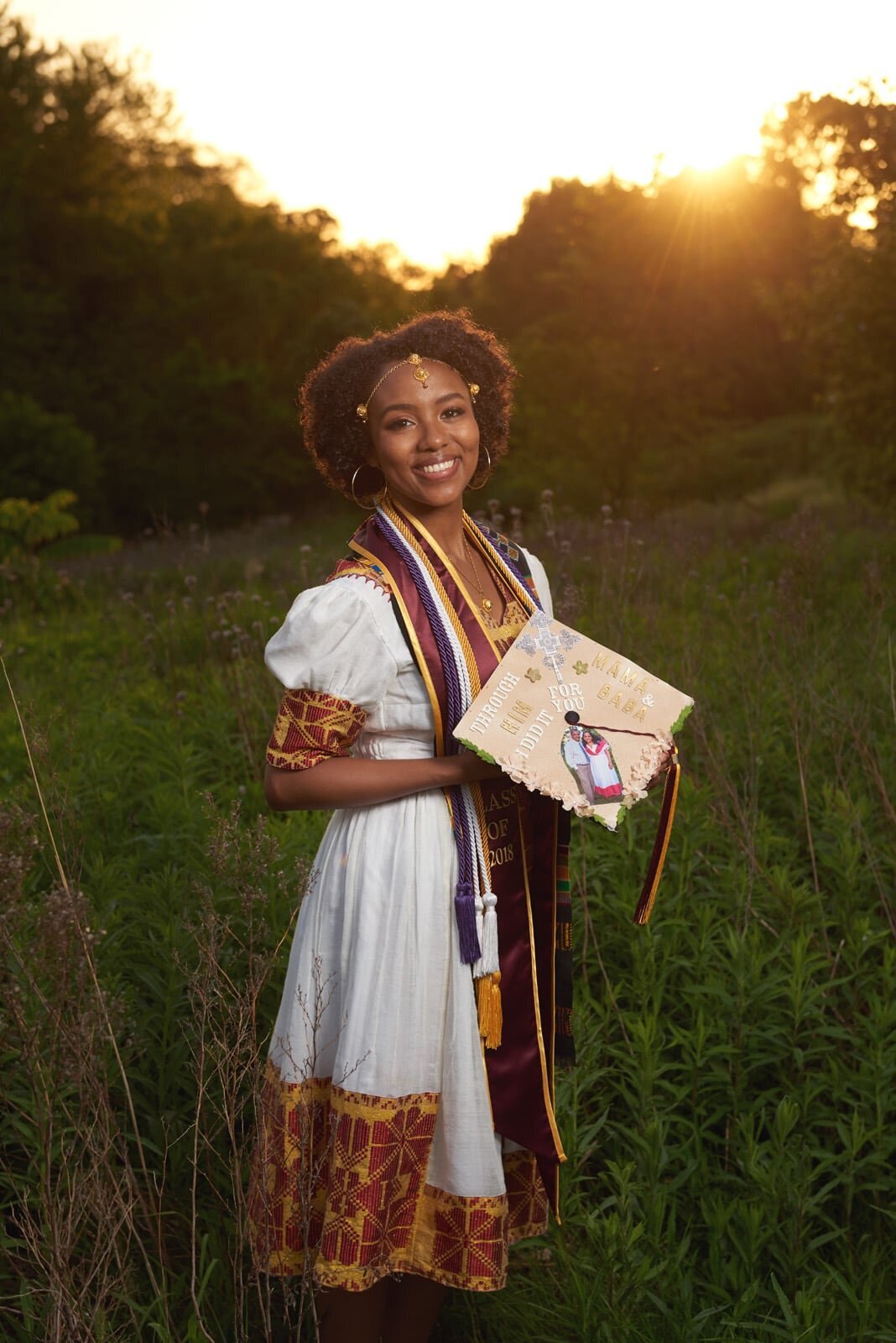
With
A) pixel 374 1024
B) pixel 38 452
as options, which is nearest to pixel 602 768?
pixel 374 1024

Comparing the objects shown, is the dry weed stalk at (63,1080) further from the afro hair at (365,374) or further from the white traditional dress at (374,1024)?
the afro hair at (365,374)

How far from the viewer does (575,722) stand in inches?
76.1

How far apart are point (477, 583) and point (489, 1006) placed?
802 millimetres

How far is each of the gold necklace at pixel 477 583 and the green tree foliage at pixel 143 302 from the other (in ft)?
79.2

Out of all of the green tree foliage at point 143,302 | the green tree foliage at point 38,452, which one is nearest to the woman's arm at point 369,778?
the green tree foliage at point 38,452

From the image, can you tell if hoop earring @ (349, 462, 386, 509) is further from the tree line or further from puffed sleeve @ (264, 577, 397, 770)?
the tree line

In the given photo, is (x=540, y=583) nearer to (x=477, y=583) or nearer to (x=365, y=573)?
(x=477, y=583)

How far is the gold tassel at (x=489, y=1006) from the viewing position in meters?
→ 2.02

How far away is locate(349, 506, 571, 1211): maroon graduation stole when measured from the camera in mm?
2070

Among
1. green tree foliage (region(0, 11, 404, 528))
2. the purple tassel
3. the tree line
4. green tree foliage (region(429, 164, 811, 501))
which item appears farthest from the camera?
green tree foliage (region(0, 11, 404, 528))

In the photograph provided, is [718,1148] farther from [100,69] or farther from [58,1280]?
[100,69]

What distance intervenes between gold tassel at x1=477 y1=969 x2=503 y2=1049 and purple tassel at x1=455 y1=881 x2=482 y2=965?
6 centimetres

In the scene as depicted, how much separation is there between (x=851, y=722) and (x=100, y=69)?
35273 mm

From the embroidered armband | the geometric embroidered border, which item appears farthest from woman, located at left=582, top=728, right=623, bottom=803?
the geometric embroidered border
